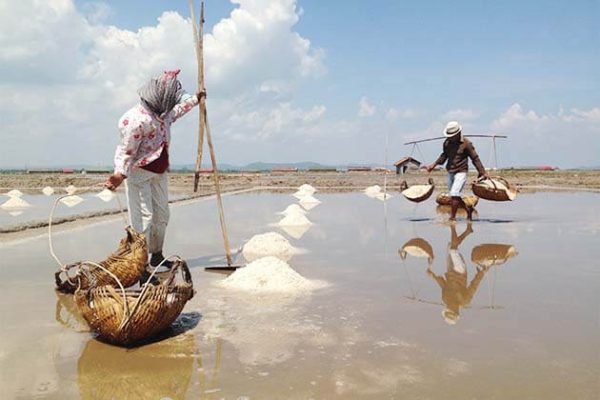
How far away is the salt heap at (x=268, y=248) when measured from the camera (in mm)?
6449

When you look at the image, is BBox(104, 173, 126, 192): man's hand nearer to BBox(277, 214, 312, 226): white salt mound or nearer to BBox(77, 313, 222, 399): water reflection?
BBox(77, 313, 222, 399): water reflection

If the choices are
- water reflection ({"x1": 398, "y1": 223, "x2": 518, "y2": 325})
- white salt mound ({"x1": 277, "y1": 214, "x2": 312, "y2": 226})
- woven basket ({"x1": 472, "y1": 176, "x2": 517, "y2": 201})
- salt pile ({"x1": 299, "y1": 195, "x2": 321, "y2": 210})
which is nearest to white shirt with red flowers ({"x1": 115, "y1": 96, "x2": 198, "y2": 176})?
water reflection ({"x1": 398, "y1": 223, "x2": 518, "y2": 325})

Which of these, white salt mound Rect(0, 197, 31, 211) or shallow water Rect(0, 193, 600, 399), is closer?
shallow water Rect(0, 193, 600, 399)

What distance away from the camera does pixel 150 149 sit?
4.93 m

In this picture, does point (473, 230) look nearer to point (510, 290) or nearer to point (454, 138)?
point (454, 138)

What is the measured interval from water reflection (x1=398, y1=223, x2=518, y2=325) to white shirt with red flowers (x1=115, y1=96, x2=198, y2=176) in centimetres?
260

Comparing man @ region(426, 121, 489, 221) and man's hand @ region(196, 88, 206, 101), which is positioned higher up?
man's hand @ region(196, 88, 206, 101)

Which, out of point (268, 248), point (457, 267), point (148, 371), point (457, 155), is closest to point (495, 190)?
point (457, 155)

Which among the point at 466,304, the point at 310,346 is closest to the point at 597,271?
the point at 466,304

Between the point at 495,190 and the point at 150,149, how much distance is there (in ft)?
23.4

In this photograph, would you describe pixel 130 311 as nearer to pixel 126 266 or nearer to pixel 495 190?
pixel 126 266

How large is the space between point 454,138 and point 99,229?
615 centimetres

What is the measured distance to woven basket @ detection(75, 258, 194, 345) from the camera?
316cm

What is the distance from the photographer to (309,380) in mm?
2701
